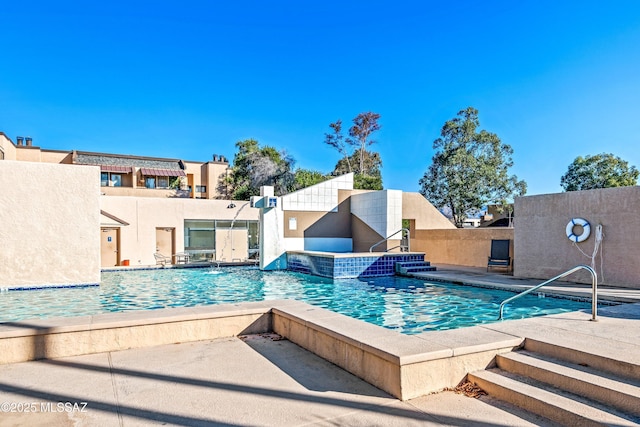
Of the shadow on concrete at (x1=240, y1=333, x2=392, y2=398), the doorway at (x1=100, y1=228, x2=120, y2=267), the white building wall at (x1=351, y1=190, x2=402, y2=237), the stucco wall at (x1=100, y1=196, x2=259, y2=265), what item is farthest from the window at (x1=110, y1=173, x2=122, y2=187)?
the shadow on concrete at (x1=240, y1=333, x2=392, y2=398)

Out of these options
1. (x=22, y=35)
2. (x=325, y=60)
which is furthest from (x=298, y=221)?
(x=22, y=35)

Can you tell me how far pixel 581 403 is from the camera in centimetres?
288

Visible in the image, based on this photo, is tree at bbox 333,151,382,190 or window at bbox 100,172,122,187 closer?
window at bbox 100,172,122,187

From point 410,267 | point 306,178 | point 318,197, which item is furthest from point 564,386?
point 306,178

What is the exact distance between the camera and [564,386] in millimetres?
3135

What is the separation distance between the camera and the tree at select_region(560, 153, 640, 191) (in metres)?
26.9

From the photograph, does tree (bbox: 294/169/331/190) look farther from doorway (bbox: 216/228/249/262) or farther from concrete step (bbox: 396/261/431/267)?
concrete step (bbox: 396/261/431/267)

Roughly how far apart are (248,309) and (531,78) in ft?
56.7

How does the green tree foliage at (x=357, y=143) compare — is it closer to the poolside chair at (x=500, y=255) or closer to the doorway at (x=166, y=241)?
the doorway at (x=166, y=241)

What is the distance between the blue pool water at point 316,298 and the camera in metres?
7.12

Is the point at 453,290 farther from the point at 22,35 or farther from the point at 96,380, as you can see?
the point at 22,35

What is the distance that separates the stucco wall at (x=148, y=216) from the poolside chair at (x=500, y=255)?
11561mm

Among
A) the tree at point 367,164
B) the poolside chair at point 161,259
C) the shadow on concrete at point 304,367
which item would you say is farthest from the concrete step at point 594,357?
the tree at point 367,164

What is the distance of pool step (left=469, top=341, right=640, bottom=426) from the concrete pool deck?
0.11 m
